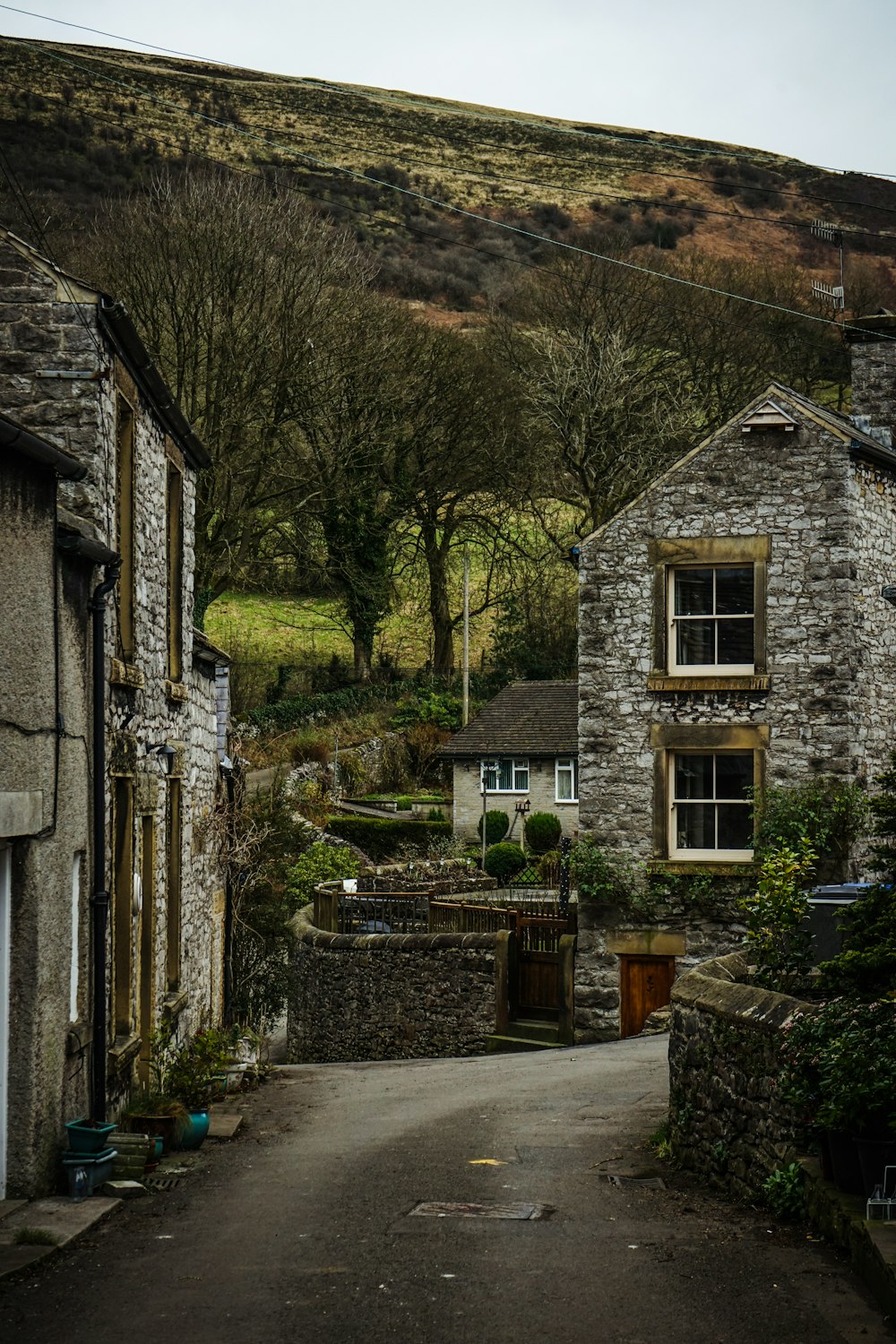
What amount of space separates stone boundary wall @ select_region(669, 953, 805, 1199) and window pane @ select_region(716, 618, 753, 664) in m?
11.4

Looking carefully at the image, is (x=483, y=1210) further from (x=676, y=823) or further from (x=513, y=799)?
(x=513, y=799)

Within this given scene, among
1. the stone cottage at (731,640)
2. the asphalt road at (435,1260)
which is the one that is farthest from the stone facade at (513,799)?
the asphalt road at (435,1260)

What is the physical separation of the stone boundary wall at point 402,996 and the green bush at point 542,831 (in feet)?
52.8

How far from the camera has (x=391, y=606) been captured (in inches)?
1927

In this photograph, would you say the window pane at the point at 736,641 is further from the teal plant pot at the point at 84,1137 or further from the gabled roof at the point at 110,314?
the teal plant pot at the point at 84,1137

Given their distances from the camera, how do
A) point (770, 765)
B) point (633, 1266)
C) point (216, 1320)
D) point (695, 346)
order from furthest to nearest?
point (695, 346)
point (770, 765)
point (633, 1266)
point (216, 1320)

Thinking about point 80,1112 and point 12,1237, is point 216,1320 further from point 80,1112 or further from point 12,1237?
point 80,1112

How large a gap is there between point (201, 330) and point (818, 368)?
832 inches

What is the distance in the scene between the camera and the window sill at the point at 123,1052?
432 inches

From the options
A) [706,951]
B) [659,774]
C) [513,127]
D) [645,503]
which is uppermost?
[513,127]

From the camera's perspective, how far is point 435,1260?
798 centimetres

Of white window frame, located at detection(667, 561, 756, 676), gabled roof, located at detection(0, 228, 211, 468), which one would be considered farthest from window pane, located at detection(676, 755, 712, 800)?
gabled roof, located at detection(0, 228, 211, 468)

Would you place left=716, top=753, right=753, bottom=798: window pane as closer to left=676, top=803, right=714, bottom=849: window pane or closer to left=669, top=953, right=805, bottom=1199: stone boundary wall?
left=676, top=803, right=714, bottom=849: window pane

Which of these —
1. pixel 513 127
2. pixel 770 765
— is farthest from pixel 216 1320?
pixel 513 127
